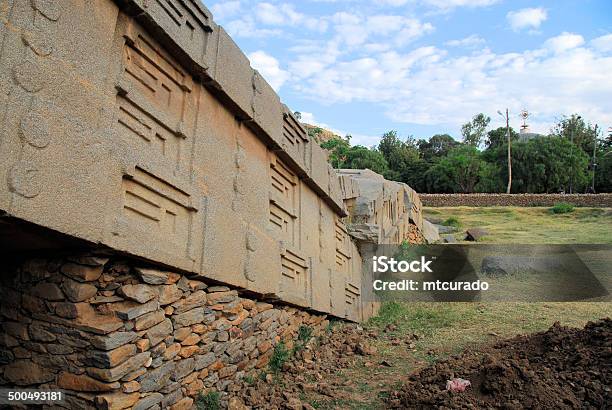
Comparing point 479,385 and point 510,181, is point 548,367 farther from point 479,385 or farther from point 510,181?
point 510,181

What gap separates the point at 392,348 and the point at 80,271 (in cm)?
484

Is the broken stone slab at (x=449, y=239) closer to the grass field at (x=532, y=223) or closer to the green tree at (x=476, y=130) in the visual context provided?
the grass field at (x=532, y=223)

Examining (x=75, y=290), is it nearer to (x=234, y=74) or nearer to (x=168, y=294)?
(x=168, y=294)

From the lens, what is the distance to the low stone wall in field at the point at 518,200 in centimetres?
2588

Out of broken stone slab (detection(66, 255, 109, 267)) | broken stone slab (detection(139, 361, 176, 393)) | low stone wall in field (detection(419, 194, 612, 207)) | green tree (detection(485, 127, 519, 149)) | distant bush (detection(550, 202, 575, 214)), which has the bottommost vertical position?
broken stone slab (detection(139, 361, 176, 393))

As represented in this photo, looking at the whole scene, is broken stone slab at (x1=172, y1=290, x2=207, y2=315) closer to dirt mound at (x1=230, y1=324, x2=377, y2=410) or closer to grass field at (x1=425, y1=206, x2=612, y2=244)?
dirt mound at (x1=230, y1=324, x2=377, y2=410)

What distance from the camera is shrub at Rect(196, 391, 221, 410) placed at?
13.6 ft

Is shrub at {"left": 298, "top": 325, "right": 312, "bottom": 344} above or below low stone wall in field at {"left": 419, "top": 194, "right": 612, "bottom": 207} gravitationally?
below

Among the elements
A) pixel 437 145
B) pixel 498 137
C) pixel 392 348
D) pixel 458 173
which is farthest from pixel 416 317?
pixel 437 145

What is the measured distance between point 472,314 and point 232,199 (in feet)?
18.5

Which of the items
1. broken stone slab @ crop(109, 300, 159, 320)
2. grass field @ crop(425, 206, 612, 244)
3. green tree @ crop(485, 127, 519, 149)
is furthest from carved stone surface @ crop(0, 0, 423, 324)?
green tree @ crop(485, 127, 519, 149)

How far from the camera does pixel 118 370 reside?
3281 mm

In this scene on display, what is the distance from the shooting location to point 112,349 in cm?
328

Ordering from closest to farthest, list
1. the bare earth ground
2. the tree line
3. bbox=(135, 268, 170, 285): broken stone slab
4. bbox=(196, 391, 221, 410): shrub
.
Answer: bbox=(135, 268, 170, 285): broken stone slab, bbox=(196, 391, 221, 410): shrub, the bare earth ground, the tree line
